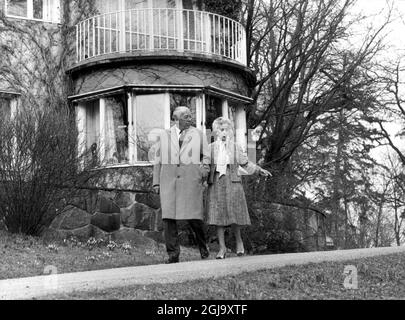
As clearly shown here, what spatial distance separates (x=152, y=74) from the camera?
761 inches

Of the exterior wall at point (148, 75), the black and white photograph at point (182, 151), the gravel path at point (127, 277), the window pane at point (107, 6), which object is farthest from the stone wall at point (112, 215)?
the gravel path at point (127, 277)

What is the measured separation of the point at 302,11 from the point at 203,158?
1189cm

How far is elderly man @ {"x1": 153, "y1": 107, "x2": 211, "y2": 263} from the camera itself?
35.9 feet

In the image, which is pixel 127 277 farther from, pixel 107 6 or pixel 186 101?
pixel 107 6

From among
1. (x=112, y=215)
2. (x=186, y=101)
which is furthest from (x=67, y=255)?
(x=186, y=101)

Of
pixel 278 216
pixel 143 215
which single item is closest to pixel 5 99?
pixel 143 215

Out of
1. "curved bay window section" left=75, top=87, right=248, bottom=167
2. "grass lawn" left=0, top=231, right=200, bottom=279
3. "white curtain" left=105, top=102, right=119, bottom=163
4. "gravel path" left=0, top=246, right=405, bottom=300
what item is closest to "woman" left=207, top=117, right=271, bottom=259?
"gravel path" left=0, top=246, right=405, bottom=300

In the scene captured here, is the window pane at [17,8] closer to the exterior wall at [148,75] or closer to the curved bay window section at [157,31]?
the curved bay window section at [157,31]

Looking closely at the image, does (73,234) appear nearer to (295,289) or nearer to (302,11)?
(295,289)

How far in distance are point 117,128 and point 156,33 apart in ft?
8.66

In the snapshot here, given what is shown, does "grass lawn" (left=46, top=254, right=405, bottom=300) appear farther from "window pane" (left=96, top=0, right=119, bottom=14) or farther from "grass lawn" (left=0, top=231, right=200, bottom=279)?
"window pane" (left=96, top=0, right=119, bottom=14)

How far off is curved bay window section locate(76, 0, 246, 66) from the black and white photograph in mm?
54

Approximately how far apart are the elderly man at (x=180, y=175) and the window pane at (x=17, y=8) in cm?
978

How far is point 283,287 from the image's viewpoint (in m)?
8.30
